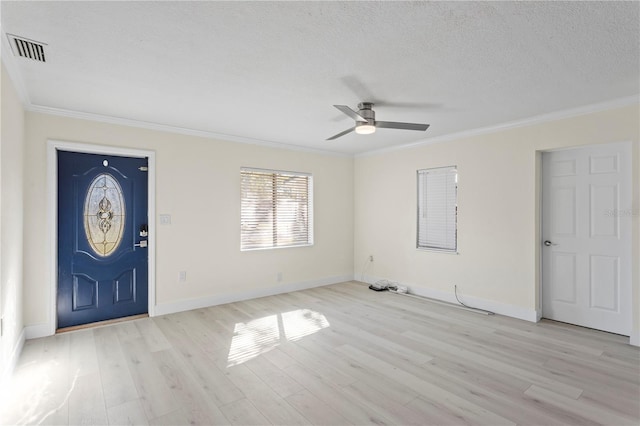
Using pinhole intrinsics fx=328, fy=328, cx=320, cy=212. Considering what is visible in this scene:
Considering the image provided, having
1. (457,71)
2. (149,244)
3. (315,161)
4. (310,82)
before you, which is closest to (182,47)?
(310,82)

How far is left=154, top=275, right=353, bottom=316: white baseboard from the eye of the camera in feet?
14.2

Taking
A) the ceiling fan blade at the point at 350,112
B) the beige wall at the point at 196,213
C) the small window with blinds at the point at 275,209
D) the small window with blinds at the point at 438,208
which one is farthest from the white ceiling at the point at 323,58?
the small window with blinds at the point at 275,209

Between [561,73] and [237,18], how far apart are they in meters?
2.60

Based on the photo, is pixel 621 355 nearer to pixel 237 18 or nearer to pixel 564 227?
pixel 564 227

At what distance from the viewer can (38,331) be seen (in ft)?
11.5

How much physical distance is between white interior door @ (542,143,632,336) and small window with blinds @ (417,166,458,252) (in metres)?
1.15

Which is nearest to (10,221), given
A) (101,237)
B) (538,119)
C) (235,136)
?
(101,237)

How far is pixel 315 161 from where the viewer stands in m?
5.87

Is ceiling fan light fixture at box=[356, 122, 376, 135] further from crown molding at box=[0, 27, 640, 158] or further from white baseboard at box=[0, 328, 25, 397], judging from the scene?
white baseboard at box=[0, 328, 25, 397]

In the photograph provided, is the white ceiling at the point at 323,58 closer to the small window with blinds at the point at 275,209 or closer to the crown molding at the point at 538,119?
the crown molding at the point at 538,119

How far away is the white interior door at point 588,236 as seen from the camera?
348 cm

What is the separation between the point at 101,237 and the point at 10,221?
3.86 ft

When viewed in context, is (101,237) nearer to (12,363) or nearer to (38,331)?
(38,331)

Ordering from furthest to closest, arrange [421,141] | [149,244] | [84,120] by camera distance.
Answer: [421,141] → [149,244] → [84,120]
